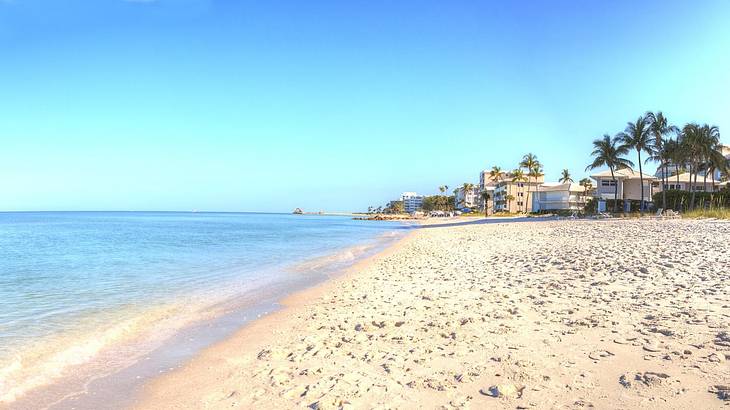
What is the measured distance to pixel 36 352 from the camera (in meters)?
6.87

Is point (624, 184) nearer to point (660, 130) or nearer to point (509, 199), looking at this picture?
point (660, 130)

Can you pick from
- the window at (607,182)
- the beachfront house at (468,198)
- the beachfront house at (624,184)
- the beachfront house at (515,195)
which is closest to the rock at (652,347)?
the beachfront house at (624,184)

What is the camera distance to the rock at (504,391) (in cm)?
406

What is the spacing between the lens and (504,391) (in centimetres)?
412

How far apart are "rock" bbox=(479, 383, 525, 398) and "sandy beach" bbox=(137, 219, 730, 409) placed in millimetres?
17

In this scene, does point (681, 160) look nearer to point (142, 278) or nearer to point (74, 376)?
point (142, 278)

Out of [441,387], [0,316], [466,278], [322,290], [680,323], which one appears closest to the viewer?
[441,387]

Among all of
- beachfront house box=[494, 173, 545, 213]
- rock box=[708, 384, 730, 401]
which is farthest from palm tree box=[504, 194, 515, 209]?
rock box=[708, 384, 730, 401]

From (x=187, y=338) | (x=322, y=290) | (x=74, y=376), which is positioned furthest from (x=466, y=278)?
(x=74, y=376)

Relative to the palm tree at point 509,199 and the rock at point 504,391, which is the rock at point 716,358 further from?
the palm tree at point 509,199

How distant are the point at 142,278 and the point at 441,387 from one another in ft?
43.6

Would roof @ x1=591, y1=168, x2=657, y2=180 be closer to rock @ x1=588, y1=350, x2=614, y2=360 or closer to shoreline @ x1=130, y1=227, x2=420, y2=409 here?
shoreline @ x1=130, y1=227, x2=420, y2=409

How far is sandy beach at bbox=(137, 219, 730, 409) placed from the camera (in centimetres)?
411

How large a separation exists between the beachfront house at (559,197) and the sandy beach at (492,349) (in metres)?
74.2
